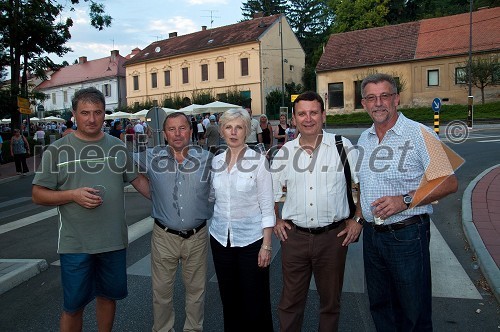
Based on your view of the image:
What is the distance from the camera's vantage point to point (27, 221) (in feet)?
28.7

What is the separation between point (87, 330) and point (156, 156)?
1.70 meters

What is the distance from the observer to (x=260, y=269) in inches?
132

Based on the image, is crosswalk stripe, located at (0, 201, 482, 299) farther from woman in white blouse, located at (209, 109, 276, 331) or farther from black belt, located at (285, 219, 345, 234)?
black belt, located at (285, 219, 345, 234)

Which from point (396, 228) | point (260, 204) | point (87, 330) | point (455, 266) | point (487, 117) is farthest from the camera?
point (487, 117)

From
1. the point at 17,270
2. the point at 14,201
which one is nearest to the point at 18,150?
the point at 14,201

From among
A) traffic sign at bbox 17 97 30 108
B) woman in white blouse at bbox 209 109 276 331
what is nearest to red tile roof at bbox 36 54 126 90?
traffic sign at bbox 17 97 30 108

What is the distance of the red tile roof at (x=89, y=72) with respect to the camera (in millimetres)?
64625

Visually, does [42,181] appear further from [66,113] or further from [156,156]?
[66,113]

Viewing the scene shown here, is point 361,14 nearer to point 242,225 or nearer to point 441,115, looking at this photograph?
point 441,115

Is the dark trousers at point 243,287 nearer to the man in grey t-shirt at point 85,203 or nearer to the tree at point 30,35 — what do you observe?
the man in grey t-shirt at point 85,203

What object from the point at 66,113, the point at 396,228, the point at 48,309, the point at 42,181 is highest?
the point at 66,113

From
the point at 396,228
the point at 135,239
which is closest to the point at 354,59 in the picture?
the point at 135,239

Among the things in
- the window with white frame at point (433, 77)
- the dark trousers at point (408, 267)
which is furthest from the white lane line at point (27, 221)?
the window with white frame at point (433, 77)

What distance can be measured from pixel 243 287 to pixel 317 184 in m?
1.00
